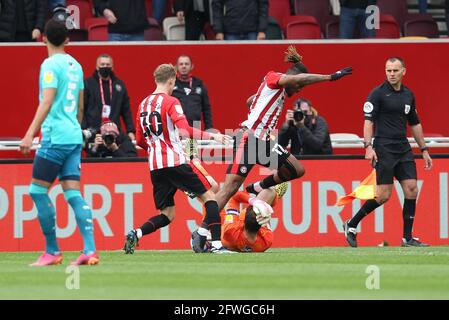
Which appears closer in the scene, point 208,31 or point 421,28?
point 208,31

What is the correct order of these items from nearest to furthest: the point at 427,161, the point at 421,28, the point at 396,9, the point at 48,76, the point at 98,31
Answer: the point at 48,76, the point at 427,161, the point at 98,31, the point at 421,28, the point at 396,9

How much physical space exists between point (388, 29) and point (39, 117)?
11.9 metres

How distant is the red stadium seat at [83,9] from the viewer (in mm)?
22922

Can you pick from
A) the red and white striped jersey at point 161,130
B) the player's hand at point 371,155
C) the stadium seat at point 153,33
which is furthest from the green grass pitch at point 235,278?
A: the stadium seat at point 153,33

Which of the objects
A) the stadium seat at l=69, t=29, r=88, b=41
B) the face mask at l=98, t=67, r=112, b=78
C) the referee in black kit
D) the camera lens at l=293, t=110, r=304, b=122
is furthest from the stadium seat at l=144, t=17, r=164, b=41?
the referee in black kit

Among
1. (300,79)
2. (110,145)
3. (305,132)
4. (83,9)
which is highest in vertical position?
(83,9)

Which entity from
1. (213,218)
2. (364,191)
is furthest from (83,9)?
(213,218)

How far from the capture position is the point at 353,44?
22.4 m

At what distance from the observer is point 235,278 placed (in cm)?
1172

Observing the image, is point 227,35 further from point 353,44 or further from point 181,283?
point 181,283

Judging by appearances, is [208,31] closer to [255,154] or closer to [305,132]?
[305,132]

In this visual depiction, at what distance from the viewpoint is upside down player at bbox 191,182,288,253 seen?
49.7 ft

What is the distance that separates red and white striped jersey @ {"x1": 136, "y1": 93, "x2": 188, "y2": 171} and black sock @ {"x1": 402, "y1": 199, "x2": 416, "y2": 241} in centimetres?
361
